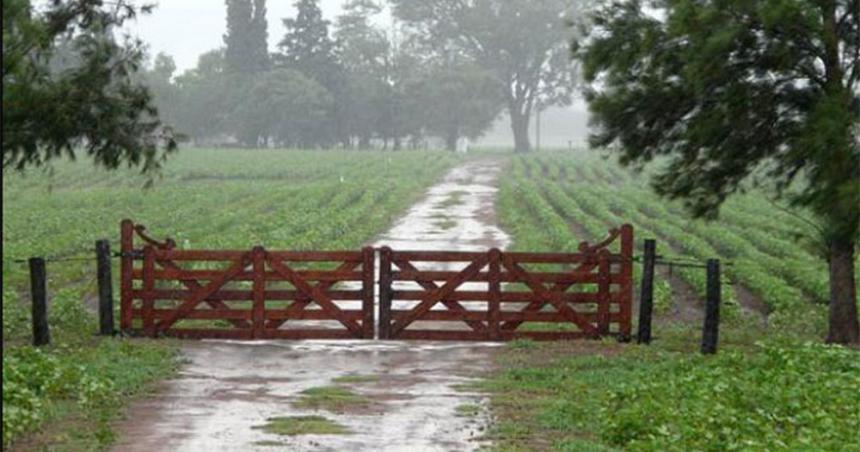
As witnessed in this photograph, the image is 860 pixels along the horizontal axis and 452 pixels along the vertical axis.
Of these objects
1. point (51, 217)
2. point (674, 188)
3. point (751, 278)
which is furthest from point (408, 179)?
point (674, 188)

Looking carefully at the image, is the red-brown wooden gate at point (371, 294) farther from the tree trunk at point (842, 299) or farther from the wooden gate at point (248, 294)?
the tree trunk at point (842, 299)

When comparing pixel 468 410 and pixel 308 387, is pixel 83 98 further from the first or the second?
pixel 468 410

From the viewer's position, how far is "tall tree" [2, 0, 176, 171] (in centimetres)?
1967

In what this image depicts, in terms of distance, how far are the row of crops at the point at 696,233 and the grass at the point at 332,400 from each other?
7.70 metres

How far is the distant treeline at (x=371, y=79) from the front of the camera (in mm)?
119938

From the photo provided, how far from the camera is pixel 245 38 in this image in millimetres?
122188

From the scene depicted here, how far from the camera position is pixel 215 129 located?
127m

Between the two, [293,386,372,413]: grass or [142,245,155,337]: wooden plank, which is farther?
[142,245,155,337]: wooden plank

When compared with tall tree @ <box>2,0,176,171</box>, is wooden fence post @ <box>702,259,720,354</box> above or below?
below

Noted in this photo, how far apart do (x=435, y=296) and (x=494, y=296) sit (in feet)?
2.71

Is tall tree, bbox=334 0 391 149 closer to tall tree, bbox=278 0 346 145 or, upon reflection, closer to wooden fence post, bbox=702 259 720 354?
tall tree, bbox=278 0 346 145

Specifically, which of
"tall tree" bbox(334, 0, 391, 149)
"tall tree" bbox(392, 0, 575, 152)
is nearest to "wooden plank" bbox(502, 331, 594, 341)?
"tall tree" bbox(334, 0, 391, 149)

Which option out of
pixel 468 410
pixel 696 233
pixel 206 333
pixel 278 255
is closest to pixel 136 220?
pixel 696 233

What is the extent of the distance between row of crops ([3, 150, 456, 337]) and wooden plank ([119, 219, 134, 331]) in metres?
1.07
